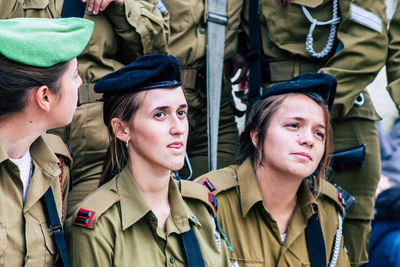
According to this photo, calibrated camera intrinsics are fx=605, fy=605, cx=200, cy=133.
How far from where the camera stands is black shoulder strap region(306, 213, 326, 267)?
317cm

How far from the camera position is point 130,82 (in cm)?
258

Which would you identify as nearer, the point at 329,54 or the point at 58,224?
the point at 58,224

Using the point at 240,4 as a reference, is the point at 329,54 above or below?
below

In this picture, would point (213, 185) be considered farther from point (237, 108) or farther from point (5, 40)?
point (5, 40)

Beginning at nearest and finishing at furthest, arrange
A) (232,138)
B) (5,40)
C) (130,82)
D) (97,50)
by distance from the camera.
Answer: (5,40)
(130,82)
(97,50)
(232,138)

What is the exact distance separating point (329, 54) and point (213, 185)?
3.97 feet

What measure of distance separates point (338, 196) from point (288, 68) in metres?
0.88

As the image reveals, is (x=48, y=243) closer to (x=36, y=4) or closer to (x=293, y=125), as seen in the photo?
(x=36, y=4)

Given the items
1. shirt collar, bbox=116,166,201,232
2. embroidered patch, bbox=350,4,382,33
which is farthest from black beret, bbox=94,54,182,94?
embroidered patch, bbox=350,4,382,33

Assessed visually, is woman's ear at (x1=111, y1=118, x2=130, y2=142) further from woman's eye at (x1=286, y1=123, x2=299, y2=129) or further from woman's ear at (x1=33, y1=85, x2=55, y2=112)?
woman's eye at (x1=286, y1=123, x2=299, y2=129)

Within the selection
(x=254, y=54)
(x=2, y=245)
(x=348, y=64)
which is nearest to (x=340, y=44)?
(x=348, y=64)

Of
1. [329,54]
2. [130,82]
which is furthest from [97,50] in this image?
[329,54]

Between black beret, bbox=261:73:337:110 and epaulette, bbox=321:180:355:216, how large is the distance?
0.49 meters

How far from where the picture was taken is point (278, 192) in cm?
324
